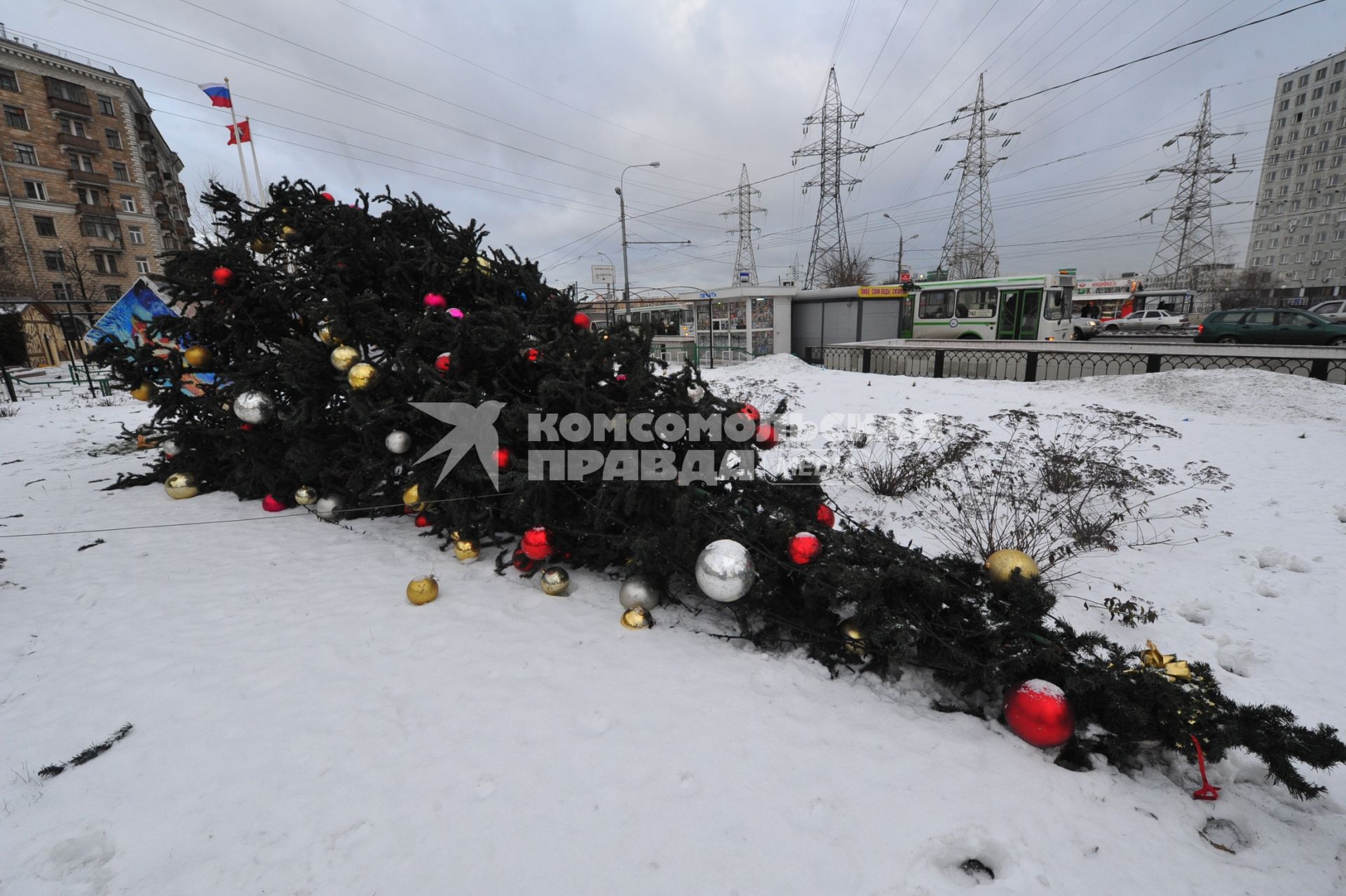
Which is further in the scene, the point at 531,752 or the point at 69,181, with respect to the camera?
the point at 69,181

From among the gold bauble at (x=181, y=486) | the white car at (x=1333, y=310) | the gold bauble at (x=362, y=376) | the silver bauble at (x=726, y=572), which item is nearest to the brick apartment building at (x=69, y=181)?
the gold bauble at (x=181, y=486)

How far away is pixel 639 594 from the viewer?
305 centimetres

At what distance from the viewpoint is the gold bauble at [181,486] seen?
15.4ft

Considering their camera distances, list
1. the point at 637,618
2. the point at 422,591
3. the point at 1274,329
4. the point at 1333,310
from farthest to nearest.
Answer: the point at 1333,310, the point at 1274,329, the point at 422,591, the point at 637,618

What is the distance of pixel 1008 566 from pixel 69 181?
2191 inches

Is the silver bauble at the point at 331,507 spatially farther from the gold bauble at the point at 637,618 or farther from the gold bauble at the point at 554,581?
the gold bauble at the point at 637,618

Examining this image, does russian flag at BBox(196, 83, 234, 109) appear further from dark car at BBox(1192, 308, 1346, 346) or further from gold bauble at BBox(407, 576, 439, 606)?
dark car at BBox(1192, 308, 1346, 346)

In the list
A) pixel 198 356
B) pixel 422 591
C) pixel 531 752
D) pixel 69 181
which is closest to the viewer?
pixel 531 752

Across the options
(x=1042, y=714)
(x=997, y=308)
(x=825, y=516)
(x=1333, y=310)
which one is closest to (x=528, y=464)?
(x=825, y=516)

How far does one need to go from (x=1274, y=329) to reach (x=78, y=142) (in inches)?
2455

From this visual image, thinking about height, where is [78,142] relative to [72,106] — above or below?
below

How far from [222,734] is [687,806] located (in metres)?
1.89

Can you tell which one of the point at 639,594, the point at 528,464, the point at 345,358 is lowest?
the point at 639,594

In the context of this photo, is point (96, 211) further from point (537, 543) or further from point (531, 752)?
point (531, 752)
